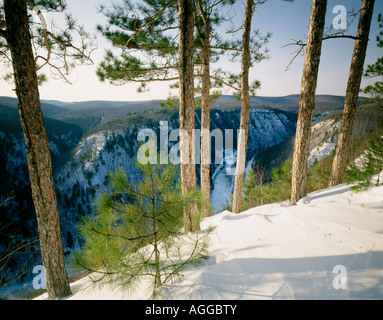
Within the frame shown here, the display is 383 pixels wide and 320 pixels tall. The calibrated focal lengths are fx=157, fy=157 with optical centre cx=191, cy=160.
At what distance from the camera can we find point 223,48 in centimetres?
523

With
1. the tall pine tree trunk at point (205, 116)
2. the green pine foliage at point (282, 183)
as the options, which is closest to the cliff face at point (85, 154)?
the green pine foliage at point (282, 183)

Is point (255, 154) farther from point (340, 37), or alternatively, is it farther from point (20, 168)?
point (20, 168)

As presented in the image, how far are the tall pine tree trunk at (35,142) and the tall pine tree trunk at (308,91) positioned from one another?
477 cm

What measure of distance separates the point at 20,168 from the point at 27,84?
42878 mm

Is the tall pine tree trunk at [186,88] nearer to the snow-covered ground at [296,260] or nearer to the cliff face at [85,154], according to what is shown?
the snow-covered ground at [296,260]

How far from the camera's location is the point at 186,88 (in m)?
2.74

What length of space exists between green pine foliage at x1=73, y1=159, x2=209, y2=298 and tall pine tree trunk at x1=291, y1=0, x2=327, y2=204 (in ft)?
9.67

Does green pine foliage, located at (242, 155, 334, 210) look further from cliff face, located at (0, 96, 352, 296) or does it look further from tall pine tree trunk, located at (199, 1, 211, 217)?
cliff face, located at (0, 96, 352, 296)

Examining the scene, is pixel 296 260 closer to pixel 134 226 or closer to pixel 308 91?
pixel 134 226

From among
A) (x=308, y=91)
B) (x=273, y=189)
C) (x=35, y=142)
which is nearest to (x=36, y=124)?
(x=35, y=142)

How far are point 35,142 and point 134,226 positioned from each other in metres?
2.16

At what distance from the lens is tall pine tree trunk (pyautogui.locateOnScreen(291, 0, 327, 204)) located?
305 cm

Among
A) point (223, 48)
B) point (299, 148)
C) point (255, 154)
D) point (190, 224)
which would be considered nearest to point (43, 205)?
point (190, 224)
